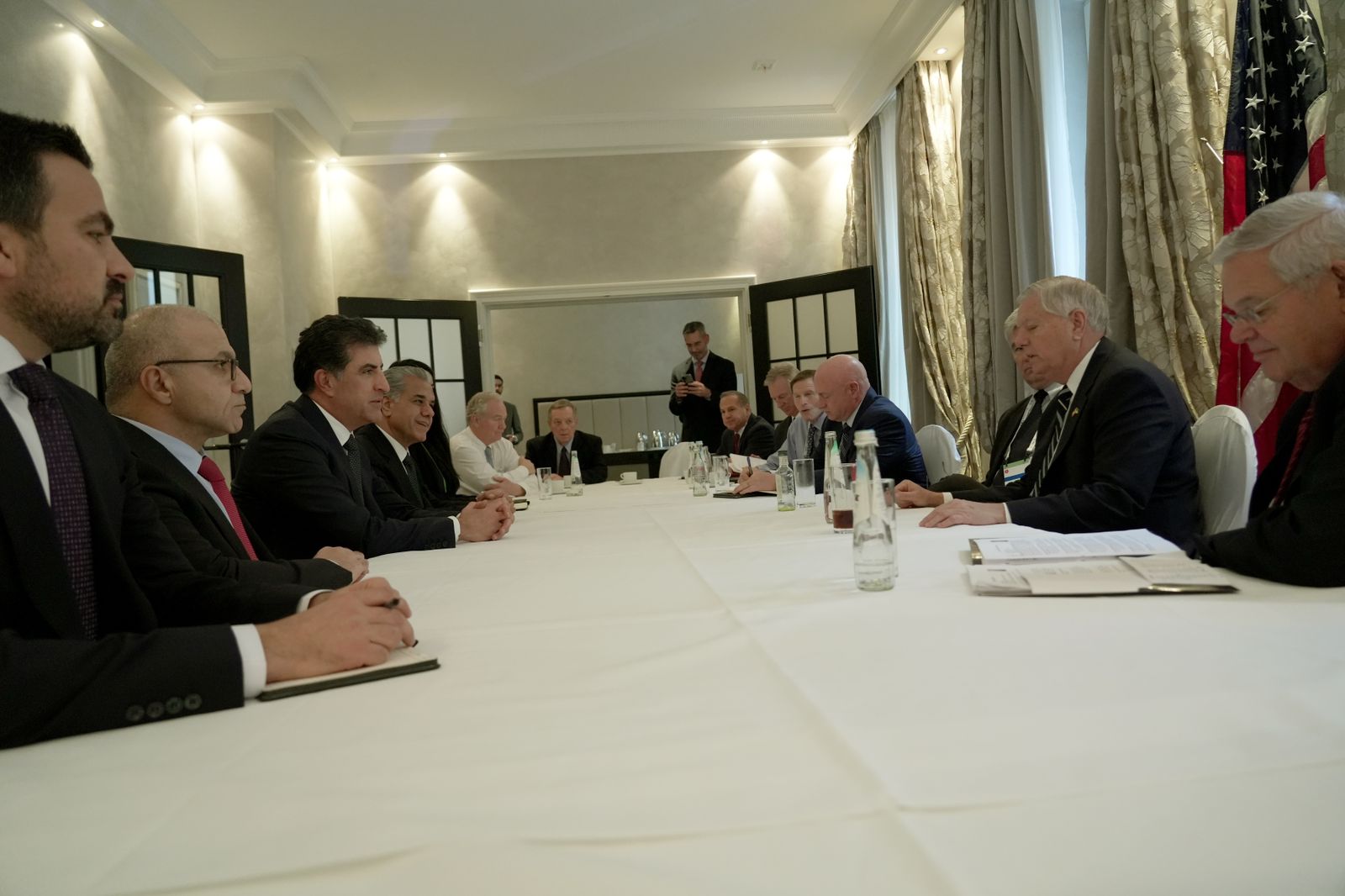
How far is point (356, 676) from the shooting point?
1.08 m

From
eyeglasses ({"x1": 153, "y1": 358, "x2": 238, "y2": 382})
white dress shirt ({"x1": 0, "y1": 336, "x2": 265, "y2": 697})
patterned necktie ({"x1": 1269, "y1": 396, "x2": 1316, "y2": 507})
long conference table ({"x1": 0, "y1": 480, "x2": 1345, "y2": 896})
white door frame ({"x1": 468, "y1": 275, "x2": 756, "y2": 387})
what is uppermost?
white door frame ({"x1": 468, "y1": 275, "x2": 756, "y2": 387})

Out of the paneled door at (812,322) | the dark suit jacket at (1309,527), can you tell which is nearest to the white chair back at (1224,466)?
the dark suit jacket at (1309,527)

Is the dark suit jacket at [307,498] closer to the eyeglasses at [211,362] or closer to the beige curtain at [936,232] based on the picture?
the eyeglasses at [211,362]

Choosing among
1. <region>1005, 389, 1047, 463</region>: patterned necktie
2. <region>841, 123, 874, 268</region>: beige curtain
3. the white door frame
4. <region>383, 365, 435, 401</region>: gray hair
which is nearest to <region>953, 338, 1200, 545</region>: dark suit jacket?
<region>1005, 389, 1047, 463</region>: patterned necktie

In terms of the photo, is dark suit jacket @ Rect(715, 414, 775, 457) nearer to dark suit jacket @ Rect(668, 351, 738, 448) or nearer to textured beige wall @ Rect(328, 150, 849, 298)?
dark suit jacket @ Rect(668, 351, 738, 448)

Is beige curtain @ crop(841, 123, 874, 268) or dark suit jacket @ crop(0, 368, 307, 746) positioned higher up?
beige curtain @ crop(841, 123, 874, 268)

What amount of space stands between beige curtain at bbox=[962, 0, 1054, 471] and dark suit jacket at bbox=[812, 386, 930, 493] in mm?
1665

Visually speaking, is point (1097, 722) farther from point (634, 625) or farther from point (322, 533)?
point (322, 533)

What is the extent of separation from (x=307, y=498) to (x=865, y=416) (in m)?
2.19

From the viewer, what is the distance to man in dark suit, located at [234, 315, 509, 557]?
262 centimetres

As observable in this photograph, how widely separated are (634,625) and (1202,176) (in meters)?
3.37

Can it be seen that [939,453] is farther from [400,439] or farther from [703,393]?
[703,393]

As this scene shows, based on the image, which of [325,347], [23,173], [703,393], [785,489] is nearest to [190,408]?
[23,173]

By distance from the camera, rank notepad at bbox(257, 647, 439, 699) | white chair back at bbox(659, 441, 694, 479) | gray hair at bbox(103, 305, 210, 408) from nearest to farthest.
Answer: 1. notepad at bbox(257, 647, 439, 699)
2. gray hair at bbox(103, 305, 210, 408)
3. white chair back at bbox(659, 441, 694, 479)
